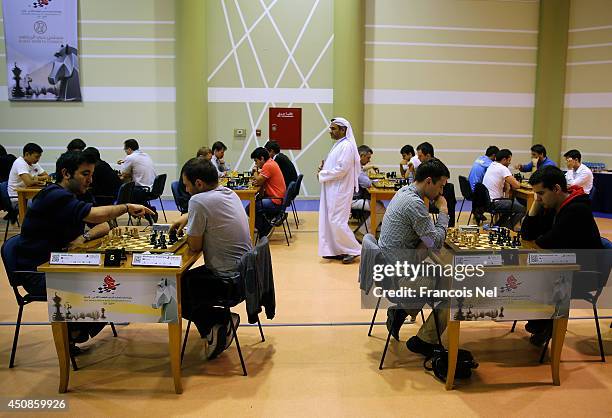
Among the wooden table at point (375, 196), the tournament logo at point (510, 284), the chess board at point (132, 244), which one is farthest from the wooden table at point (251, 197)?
the tournament logo at point (510, 284)

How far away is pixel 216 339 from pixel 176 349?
505 millimetres

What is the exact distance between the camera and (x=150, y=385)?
127 inches

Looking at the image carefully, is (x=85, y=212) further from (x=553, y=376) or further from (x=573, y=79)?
(x=573, y=79)

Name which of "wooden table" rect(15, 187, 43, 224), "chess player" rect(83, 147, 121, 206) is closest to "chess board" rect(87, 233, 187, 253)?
"chess player" rect(83, 147, 121, 206)

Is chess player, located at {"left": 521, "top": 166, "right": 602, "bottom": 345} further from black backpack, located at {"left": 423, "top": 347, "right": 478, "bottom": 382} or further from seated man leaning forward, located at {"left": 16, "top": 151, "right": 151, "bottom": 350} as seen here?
seated man leaning forward, located at {"left": 16, "top": 151, "right": 151, "bottom": 350}

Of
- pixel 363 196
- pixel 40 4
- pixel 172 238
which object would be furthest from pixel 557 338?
pixel 40 4

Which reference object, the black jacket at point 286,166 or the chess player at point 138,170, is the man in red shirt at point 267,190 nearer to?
the black jacket at point 286,166

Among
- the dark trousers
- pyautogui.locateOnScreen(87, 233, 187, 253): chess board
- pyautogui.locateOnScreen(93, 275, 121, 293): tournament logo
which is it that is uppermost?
pyautogui.locateOnScreen(87, 233, 187, 253): chess board

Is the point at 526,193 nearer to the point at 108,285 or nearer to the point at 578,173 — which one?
the point at 578,173

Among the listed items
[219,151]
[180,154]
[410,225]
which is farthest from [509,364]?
[180,154]

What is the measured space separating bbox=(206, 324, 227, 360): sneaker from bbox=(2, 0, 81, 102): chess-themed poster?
7.58 m

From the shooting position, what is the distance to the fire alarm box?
33.1 feet

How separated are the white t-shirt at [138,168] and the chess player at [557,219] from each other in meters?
5.33

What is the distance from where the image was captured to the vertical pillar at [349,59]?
31.6 feet
